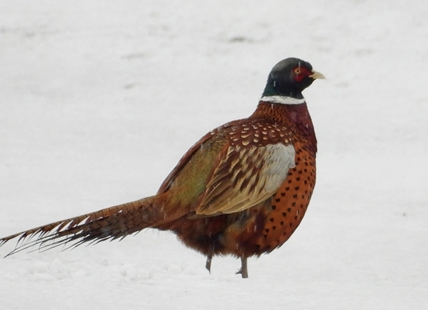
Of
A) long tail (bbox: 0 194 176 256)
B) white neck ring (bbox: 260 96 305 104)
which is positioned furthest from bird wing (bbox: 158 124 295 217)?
white neck ring (bbox: 260 96 305 104)

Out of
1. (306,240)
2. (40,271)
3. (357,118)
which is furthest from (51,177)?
(40,271)

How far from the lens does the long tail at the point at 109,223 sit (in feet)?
15.2

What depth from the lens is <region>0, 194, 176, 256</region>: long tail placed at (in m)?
4.62

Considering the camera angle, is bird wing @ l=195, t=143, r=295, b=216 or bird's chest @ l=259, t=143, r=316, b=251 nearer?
bird wing @ l=195, t=143, r=295, b=216

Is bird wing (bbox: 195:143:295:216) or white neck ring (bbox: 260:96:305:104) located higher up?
white neck ring (bbox: 260:96:305:104)

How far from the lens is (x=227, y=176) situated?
507cm

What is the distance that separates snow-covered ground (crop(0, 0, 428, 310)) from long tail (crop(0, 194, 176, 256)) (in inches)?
6.0

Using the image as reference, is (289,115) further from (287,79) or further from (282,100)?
(287,79)

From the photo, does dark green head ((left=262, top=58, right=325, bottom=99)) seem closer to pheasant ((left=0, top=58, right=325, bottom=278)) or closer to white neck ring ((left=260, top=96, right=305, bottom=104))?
white neck ring ((left=260, top=96, right=305, bottom=104))

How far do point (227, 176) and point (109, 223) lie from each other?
2.30 feet

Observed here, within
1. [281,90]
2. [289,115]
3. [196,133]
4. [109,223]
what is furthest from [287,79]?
[196,133]

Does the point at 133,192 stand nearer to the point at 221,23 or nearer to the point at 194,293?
the point at 194,293

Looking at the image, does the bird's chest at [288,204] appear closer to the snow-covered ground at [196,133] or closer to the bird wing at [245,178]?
the bird wing at [245,178]

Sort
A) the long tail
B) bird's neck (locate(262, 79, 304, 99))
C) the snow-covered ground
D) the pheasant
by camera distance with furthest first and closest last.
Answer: bird's neck (locate(262, 79, 304, 99)) < the pheasant < the long tail < the snow-covered ground
